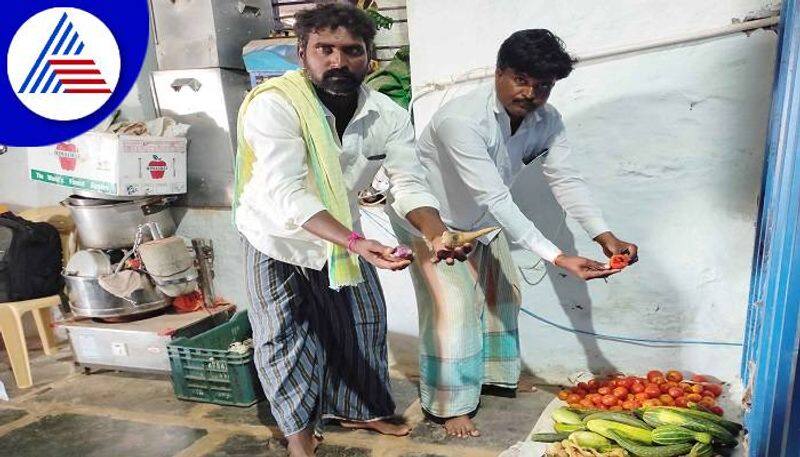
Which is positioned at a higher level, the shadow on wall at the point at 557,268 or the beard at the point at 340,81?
→ the beard at the point at 340,81

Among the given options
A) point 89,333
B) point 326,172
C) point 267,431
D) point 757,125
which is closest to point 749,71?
point 757,125

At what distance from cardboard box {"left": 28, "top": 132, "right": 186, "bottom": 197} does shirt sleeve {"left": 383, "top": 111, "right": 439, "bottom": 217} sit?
2063 millimetres

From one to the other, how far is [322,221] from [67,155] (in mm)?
2532

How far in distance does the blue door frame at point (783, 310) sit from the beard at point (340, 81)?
1.48m

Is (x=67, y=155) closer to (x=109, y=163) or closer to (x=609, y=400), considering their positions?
(x=109, y=163)

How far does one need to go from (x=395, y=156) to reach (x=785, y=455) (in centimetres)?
170

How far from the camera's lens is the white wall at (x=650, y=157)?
9.24 ft

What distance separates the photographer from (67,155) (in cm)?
397


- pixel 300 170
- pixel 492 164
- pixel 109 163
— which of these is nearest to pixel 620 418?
pixel 492 164

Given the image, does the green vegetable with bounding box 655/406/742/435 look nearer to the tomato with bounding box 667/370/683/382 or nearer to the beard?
the tomato with bounding box 667/370/683/382

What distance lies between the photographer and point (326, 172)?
7.86 feet

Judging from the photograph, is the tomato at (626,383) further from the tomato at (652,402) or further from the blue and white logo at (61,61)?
the blue and white logo at (61,61)

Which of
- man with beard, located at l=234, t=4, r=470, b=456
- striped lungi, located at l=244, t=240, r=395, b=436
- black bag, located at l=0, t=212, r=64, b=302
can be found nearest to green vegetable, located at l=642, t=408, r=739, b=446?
man with beard, located at l=234, t=4, r=470, b=456

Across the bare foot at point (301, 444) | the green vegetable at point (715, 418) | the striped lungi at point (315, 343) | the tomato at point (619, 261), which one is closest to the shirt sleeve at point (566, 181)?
the tomato at point (619, 261)
